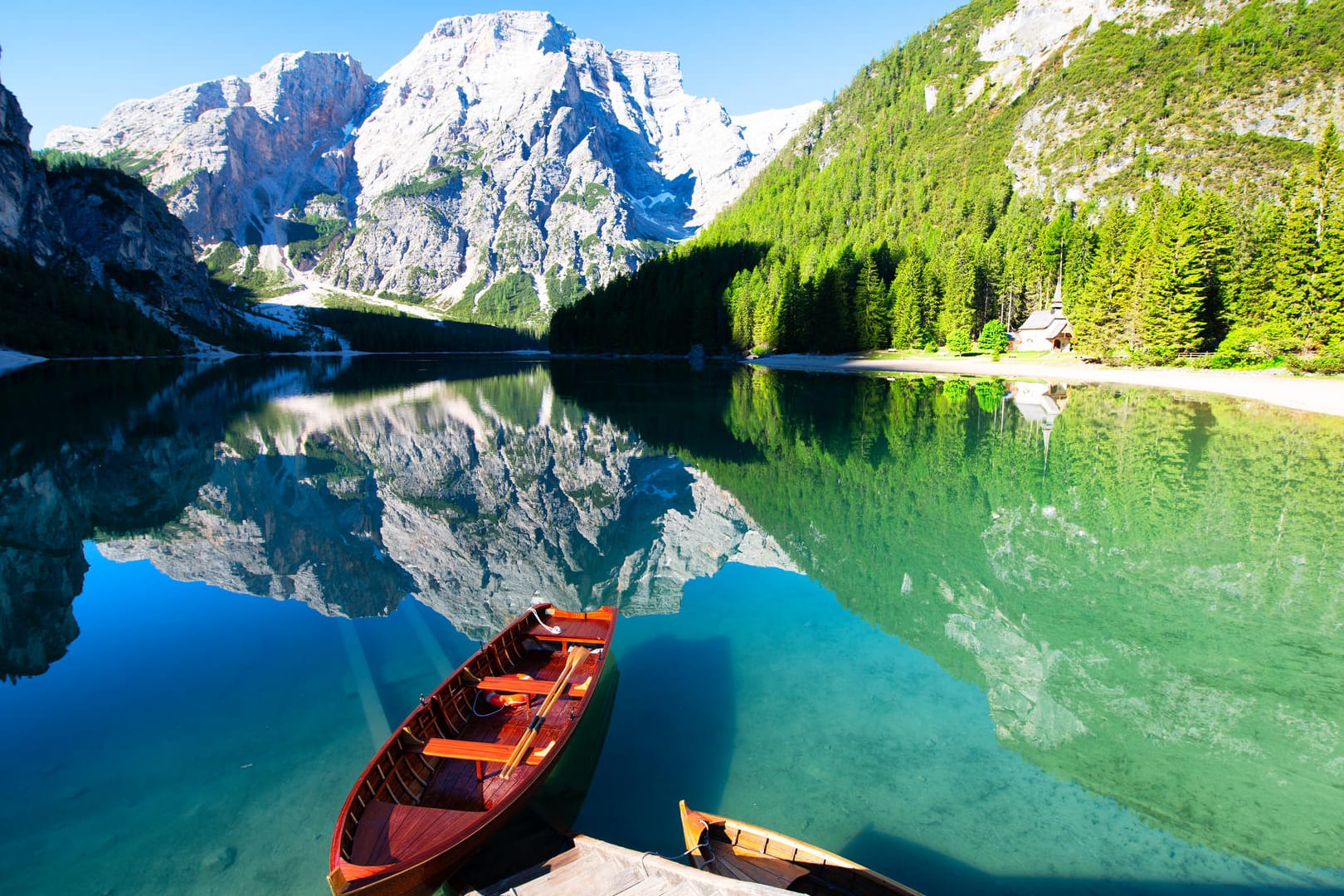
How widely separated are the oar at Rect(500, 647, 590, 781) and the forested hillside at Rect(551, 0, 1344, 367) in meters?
68.8

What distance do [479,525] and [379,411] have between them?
34.9 meters

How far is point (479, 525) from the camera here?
856 inches

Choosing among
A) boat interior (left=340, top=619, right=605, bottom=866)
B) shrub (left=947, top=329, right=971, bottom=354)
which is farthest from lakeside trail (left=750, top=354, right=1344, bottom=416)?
boat interior (left=340, top=619, right=605, bottom=866)

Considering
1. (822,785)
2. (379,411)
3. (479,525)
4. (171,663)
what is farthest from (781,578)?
(379,411)

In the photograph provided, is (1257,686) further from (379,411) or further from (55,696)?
(379,411)

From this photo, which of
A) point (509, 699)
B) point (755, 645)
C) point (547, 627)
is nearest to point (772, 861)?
point (509, 699)

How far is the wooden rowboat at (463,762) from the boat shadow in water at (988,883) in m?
4.26

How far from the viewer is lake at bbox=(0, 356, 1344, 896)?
7797mm

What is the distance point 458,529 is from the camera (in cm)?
2130

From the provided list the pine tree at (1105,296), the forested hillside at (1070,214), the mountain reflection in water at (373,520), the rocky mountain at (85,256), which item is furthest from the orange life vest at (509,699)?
the rocky mountain at (85,256)

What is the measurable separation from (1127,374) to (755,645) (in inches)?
2720

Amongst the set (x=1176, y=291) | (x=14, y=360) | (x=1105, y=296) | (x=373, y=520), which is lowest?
(x=373, y=520)

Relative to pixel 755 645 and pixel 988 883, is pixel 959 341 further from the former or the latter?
pixel 988 883

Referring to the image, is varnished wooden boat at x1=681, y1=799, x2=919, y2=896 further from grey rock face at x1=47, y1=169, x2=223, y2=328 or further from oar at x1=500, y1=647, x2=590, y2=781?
grey rock face at x1=47, y1=169, x2=223, y2=328
